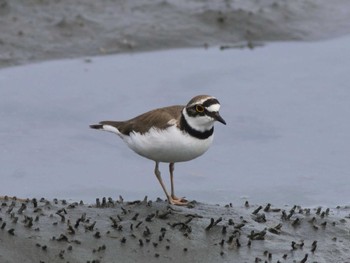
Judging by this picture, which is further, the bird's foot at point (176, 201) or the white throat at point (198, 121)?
the bird's foot at point (176, 201)

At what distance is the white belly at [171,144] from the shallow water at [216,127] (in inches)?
85.8

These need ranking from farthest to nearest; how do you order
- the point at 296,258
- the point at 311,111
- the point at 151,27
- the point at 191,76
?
the point at 151,27
the point at 191,76
the point at 311,111
the point at 296,258

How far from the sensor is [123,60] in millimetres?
16641

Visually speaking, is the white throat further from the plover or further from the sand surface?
the sand surface

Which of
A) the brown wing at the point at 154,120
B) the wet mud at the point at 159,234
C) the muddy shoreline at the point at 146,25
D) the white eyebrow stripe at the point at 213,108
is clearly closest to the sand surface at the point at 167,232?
the wet mud at the point at 159,234

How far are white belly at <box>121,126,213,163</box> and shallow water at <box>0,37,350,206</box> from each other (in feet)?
7.15

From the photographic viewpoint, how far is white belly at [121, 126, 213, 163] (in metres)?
10.0

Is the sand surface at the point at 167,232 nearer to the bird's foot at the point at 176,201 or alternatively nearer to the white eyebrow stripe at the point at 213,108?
the bird's foot at the point at 176,201

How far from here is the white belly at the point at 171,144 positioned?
10.0m

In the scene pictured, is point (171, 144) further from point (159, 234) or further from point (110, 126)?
point (110, 126)

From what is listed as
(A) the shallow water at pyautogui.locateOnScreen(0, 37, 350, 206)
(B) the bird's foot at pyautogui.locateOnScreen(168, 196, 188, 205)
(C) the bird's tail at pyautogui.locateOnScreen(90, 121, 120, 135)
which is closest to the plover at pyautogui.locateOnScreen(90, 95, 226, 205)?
(B) the bird's foot at pyautogui.locateOnScreen(168, 196, 188, 205)

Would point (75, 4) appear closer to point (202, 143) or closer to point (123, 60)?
point (123, 60)

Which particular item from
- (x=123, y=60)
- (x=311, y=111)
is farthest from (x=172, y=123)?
(x=123, y=60)

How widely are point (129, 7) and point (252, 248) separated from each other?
8.65 metres
